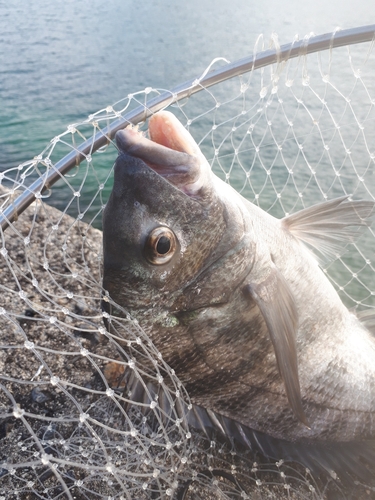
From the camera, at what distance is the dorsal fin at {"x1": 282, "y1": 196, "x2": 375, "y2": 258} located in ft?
8.84

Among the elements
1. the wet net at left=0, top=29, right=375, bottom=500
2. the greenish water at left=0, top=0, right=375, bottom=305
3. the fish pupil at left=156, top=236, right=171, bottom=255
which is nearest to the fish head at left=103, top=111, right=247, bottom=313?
the fish pupil at left=156, top=236, right=171, bottom=255

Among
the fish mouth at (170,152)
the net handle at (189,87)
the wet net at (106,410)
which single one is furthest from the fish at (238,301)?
the net handle at (189,87)

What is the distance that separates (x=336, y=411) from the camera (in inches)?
107

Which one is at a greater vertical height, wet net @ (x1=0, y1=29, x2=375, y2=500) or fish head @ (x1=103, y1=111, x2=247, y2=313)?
fish head @ (x1=103, y1=111, x2=247, y2=313)

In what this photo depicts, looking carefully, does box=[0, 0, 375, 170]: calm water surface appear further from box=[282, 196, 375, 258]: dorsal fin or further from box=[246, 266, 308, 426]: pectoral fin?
box=[246, 266, 308, 426]: pectoral fin

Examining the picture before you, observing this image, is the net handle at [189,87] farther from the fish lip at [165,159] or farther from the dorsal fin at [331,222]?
the dorsal fin at [331,222]


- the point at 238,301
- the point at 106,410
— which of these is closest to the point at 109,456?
the point at 106,410

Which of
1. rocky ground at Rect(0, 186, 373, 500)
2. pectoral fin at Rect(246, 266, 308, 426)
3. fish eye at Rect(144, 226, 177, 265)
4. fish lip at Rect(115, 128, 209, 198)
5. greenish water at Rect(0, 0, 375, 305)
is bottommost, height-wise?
rocky ground at Rect(0, 186, 373, 500)

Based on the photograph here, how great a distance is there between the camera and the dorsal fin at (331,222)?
2.70 metres

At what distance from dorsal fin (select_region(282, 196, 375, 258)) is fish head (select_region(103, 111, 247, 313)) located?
0.67m

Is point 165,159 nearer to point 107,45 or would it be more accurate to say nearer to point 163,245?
point 163,245

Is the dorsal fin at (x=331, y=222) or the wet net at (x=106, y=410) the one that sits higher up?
the dorsal fin at (x=331, y=222)

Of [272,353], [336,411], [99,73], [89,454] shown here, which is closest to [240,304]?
[272,353]

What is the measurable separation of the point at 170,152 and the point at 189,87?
40.1 inches
